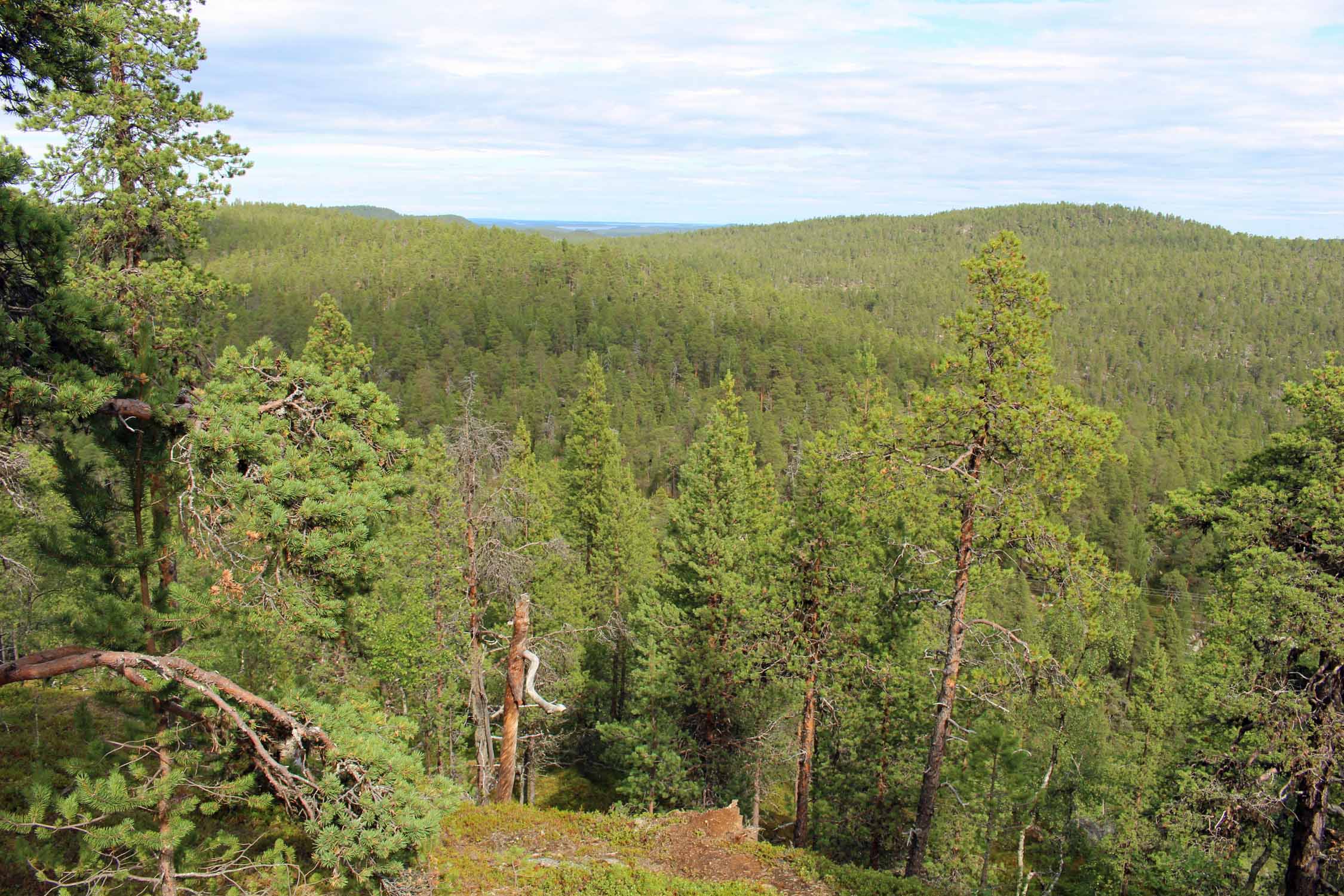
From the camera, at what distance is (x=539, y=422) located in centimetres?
8306

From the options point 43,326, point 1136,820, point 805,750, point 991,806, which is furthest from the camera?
point 1136,820

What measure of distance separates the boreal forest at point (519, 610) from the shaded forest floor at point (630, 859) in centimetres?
7

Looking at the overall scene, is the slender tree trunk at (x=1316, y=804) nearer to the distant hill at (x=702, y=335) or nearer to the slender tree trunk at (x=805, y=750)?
the slender tree trunk at (x=805, y=750)

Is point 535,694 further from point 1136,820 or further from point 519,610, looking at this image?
point 1136,820

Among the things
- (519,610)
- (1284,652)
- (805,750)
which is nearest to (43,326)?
(519,610)

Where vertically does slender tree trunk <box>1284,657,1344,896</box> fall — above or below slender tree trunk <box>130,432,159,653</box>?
below

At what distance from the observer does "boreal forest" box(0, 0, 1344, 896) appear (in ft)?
17.4

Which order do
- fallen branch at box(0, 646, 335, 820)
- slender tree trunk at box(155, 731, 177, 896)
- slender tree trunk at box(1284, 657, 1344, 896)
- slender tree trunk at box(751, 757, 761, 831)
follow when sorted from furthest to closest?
slender tree trunk at box(751, 757, 761, 831) < slender tree trunk at box(1284, 657, 1344, 896) < slender tree trunk at box(155, 731, 177, 896) < fallen branch at box(0, 646, 335, 820)

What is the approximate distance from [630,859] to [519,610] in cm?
382

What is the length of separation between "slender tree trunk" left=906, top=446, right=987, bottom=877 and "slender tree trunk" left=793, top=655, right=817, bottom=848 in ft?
13.0

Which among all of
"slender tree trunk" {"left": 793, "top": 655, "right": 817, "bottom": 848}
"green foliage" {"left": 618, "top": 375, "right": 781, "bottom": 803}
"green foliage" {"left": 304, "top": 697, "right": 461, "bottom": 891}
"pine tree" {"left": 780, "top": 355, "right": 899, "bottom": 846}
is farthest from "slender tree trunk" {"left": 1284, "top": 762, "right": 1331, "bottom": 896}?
"green foliage" {"left": 304, "top": 697, "right": 461, "bottom": 891}

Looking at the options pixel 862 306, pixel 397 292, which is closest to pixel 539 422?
pixel 397 292

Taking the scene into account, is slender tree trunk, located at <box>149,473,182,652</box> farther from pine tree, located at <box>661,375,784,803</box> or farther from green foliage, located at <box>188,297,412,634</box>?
pine tree, located at <box>661,375,784,803</box>

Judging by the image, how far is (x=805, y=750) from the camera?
51.1 ft
